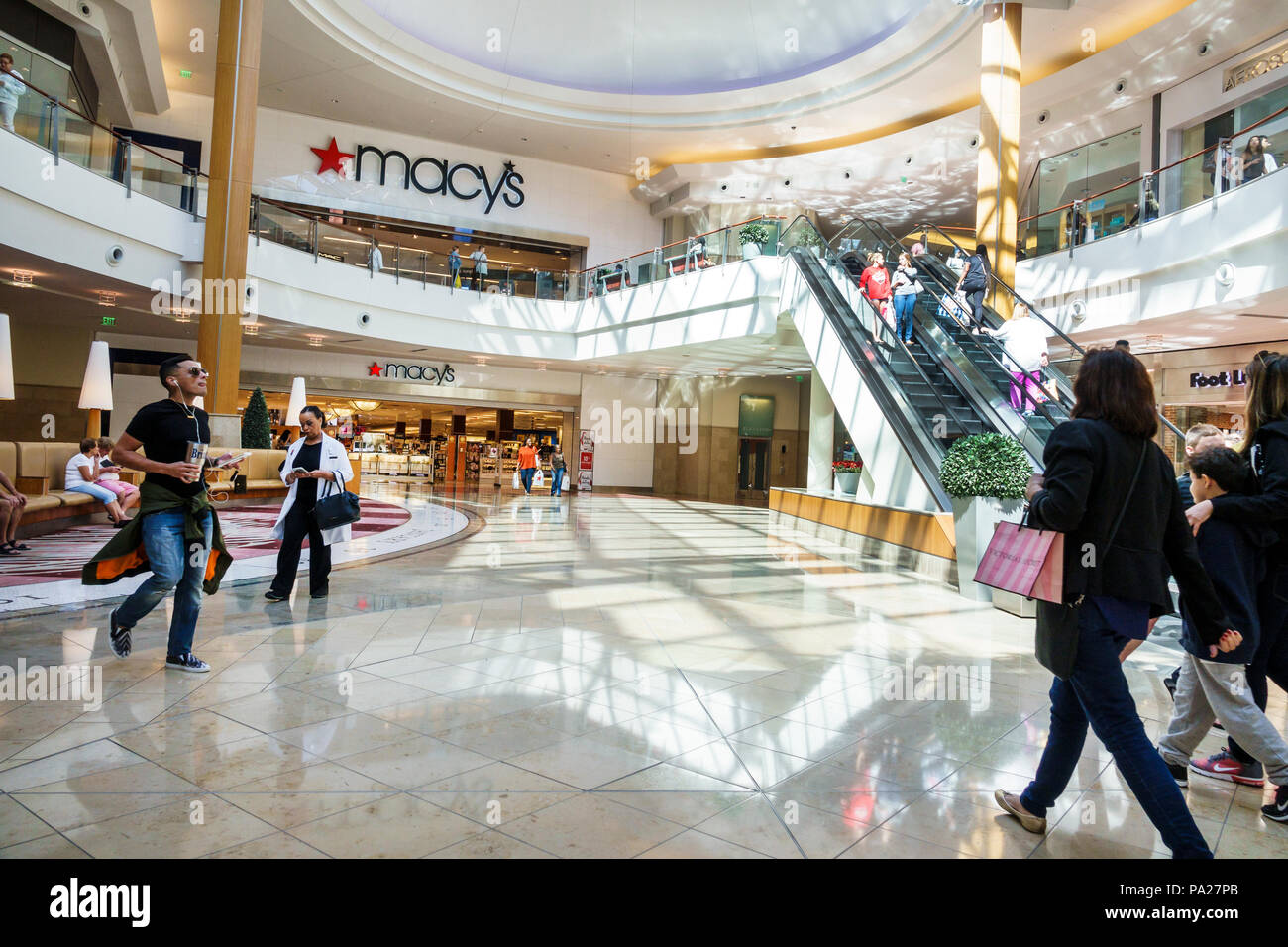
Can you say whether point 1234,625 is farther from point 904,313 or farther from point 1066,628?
point 904,313

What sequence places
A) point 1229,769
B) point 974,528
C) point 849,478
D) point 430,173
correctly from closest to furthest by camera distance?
point 1229,769
point 974,528
point 849,478
point 430,173

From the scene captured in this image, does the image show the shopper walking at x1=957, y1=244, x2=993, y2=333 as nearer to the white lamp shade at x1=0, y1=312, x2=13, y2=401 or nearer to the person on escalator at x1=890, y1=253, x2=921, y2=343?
the person on escalator at x1=890, y1=253, x2=921, y2=343

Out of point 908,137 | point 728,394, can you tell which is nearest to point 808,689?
point 908,137

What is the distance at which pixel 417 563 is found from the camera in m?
8.65

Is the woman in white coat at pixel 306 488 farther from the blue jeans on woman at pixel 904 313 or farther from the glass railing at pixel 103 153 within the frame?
the blue jeans on woman at pixel 904 313

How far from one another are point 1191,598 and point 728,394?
77.5 feet

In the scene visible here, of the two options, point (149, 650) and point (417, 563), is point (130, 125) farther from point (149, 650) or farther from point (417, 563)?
point (149, 650)

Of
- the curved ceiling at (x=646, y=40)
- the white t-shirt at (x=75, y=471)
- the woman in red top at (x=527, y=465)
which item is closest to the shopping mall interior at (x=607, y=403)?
the curved ceiling at (x=646, y=40)

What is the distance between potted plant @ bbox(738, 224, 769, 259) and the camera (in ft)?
55.5

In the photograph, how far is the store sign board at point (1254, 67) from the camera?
13641 millimetres

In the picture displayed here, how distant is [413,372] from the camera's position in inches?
947

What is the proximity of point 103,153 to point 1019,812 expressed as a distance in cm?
1520

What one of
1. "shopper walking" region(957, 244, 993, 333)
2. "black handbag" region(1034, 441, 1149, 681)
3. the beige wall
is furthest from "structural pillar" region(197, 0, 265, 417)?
"black handbag" region(1034, 441, 1149, 681)

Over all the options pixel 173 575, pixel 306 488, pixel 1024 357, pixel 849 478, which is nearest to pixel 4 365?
pixel 306 488
